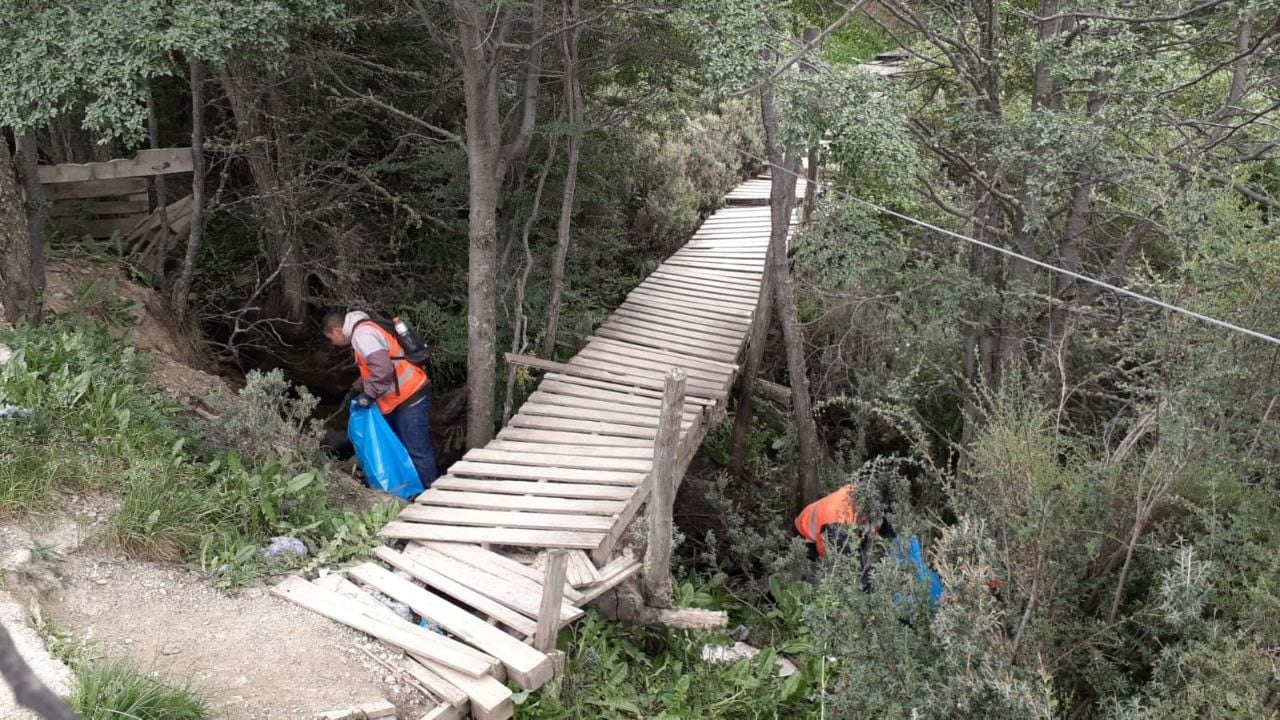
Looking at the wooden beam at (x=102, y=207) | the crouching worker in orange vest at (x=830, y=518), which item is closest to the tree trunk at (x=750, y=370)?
the crouching worker in orange vest at (x=830, y=518)

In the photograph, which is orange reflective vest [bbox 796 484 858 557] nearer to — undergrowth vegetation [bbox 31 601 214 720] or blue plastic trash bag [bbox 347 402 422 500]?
blue plastic trash bag [bbox 347 402 422 500]

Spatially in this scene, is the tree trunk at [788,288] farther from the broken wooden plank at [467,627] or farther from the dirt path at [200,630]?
the dirt path at [200,630]

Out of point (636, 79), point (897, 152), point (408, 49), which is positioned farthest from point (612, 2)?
point (897, 152)

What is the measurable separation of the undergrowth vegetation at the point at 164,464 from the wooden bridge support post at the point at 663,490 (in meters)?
1.70

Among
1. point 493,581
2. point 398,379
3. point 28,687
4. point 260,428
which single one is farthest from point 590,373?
point 28,687

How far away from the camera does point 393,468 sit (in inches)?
282

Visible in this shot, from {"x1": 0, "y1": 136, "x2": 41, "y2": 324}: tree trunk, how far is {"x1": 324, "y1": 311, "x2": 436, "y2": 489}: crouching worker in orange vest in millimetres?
2005

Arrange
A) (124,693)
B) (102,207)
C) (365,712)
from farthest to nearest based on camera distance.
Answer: (102,207)
(365,712)
(124,693)

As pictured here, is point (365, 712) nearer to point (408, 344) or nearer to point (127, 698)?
point (127, 698)

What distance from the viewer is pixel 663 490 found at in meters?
5.34

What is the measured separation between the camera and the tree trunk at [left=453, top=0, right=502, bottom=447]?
6797mm

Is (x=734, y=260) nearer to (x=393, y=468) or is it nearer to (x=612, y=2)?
(x=612, y=2)

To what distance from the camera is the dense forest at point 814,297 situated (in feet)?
14.4

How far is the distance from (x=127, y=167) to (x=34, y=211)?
1300mm
